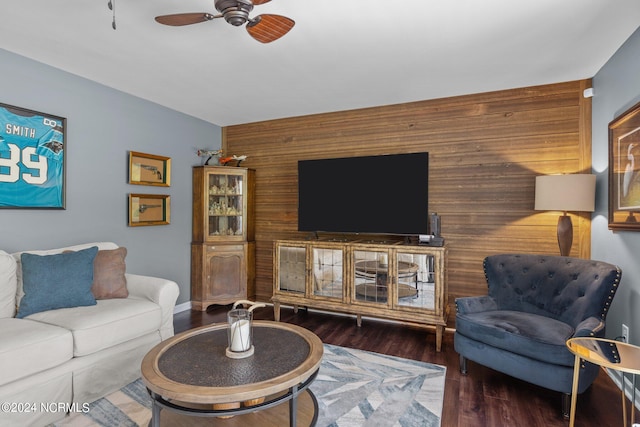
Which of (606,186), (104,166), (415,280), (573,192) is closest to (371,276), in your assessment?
(415,280)

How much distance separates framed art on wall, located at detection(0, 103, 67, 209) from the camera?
2607mm

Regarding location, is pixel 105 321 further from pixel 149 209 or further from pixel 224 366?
pixel 149 209

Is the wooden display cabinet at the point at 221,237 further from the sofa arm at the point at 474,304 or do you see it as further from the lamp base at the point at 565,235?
the lamp base at the point at 565,235

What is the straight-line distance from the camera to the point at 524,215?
323 centimetres

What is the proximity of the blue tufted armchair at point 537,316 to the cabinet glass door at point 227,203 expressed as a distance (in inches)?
111

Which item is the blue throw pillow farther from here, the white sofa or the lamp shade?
the lamp shade

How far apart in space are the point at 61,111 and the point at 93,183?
2.20 ft

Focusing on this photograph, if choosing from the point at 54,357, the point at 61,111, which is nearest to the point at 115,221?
the point at 61,111

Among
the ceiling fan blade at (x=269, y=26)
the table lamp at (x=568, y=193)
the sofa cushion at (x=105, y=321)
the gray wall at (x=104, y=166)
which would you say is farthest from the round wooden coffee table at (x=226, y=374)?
the table lamp at (x=568, y=193)

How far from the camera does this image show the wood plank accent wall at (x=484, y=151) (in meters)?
3.11

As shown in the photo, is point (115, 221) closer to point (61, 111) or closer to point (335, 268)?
point (61, 111)

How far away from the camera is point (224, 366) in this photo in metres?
1.64

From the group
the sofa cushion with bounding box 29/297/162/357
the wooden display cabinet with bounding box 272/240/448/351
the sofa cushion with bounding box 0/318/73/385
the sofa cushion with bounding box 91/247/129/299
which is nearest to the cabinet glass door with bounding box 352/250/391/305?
the wooden display cabinet with bounding box 272/240/448/351

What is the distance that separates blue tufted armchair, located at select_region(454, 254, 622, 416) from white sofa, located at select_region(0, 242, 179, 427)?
237 cm
